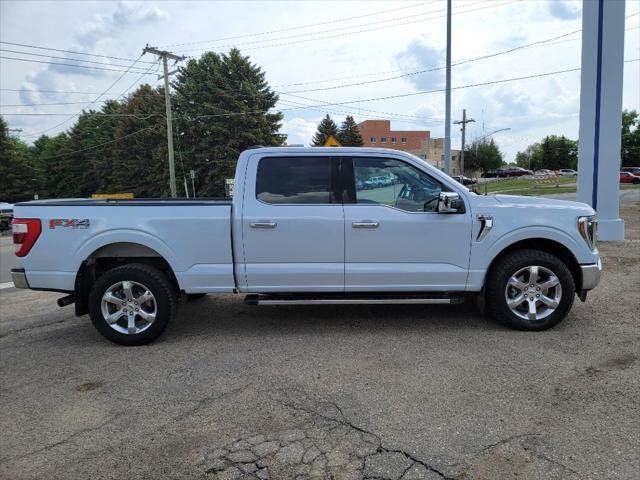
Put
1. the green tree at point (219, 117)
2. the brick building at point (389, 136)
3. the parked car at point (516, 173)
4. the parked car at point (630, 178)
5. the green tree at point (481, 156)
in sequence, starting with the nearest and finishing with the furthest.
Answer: the green tree at point (219, 117) < the parked car at point (630, 178) < the parked car at point (516, 173) < the green tree at point (481, 156) < the brick building at point (389, 136)

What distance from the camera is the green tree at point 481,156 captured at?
286ft

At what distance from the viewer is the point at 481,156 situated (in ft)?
288

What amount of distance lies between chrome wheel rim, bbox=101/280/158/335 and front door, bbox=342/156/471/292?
1996 millimetres

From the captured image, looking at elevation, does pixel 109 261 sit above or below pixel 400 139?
below

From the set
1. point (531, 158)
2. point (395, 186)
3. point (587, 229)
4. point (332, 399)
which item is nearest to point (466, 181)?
point (587, 229)

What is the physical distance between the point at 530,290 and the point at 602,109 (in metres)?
7.77

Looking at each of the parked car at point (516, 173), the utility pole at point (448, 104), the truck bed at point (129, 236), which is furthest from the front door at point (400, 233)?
the parked car at point (516, 173)

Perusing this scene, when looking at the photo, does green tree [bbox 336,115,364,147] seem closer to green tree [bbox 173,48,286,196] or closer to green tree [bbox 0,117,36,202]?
Result: green tree [bbox 173,48,286,196]

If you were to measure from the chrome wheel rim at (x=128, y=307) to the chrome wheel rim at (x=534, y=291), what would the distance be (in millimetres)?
3553

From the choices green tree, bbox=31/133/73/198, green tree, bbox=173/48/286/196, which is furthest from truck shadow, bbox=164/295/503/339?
green tree, bbox=31/133/73/198

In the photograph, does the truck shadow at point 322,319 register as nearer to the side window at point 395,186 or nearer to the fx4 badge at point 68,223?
the side window at point 395,186

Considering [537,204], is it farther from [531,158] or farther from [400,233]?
[531,158]

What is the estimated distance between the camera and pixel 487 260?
4941 mm

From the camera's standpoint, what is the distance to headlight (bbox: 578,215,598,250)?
197 inches
